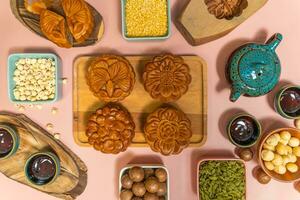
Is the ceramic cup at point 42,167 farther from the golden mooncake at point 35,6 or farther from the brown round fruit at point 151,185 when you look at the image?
the golden mooncake at point 35,6

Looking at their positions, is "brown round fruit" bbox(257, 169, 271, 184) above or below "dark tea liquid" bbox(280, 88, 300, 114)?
below

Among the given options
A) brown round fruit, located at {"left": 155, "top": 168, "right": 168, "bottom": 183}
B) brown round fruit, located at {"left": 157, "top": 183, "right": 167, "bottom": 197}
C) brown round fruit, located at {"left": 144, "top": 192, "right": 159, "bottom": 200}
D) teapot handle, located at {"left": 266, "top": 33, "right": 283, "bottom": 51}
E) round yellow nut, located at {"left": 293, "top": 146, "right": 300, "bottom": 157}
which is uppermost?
teapot handle, located at {"left": 266, "top": 33, "right": 283, "bottom": 51}

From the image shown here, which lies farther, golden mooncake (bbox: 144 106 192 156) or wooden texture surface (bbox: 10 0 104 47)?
wooden texture surface (bbox: 10 0 104 47)

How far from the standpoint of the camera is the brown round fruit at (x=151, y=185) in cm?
149

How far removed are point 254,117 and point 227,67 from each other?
239mm

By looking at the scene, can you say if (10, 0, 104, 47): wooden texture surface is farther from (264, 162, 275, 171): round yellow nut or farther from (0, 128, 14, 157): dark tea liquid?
(264, 162, 275, 171): round yellow nut

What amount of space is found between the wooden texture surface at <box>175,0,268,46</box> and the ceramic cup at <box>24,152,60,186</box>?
2.55ft

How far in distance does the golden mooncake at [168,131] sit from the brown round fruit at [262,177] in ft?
1.12

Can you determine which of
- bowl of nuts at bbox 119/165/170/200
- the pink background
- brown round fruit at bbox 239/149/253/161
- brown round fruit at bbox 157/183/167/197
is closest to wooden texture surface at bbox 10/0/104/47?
the pink background

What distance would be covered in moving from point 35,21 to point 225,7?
0.81 m

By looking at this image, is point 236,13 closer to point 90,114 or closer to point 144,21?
point 144,21

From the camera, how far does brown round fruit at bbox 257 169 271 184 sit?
155 centimetres

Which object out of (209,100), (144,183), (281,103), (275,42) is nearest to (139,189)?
(144,183)

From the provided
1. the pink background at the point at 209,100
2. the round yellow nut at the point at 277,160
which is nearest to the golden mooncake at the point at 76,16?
the pink background at the point at 209,100
